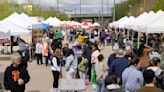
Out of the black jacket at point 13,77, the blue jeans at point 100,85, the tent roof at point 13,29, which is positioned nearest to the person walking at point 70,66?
the blue jeans at point 100,85

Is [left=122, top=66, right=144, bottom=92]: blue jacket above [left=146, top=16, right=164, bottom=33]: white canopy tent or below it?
below

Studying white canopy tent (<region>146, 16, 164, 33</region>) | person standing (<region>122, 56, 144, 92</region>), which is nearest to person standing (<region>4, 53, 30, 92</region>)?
person standing (<region>122, 56, 144, 92</region>)

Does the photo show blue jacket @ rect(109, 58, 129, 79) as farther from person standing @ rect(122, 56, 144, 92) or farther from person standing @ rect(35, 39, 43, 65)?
person standing @ rect(35, 39, 43, 65)

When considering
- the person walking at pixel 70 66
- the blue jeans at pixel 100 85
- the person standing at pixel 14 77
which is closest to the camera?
the person standing at pixel 14 77

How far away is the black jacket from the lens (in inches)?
383

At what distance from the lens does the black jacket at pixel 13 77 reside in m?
9.73

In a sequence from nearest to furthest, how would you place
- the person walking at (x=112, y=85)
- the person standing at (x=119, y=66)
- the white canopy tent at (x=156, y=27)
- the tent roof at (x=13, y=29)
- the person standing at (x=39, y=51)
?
the person walking at (x=112, y=85) < the person standing at (x=119, y=66) < the white canopy tent at (x=156, y=27) < the tent roof at (x=13, y=29) < the person standing at (x=39, y=51)

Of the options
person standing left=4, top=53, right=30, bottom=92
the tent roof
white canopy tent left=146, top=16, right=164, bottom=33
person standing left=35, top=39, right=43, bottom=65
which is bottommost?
person standing left=35, top=39, right=43, bottom=65

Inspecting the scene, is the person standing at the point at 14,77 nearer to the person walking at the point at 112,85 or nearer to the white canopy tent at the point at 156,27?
the person walking at the point at 112,85

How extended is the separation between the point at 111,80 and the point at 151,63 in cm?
318

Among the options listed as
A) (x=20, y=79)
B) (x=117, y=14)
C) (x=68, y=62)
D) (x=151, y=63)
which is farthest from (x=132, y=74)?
(x=117, y=14)

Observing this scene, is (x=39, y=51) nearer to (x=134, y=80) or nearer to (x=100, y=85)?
(x=100, y=85)

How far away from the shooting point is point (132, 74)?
9.40 meters

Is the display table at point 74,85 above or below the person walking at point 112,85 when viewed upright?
below
